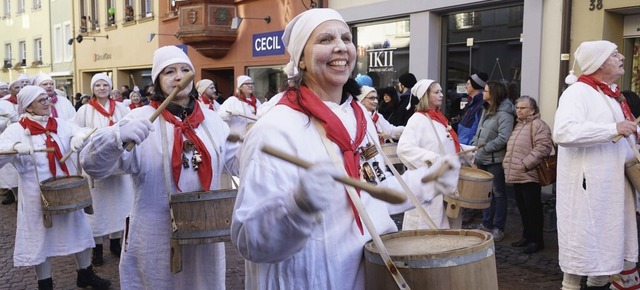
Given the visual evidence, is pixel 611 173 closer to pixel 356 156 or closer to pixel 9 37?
pixel 356 156

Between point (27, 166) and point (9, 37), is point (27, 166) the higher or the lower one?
the lower one

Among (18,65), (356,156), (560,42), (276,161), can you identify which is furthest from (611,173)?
(18,65)

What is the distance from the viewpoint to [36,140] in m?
5.86

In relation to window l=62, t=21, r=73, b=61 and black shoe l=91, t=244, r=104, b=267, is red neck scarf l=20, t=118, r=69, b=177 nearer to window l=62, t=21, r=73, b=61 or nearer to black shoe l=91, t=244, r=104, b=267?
black shoe l=91, t=244, r=104, b=267

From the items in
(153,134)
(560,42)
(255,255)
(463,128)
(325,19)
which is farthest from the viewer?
(560,42)

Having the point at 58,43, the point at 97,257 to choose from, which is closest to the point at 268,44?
the point at 97,257

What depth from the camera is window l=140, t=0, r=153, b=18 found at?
76.7ft

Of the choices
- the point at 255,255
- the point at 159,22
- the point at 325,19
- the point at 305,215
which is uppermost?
the point at 159,22

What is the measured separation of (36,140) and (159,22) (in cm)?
1730

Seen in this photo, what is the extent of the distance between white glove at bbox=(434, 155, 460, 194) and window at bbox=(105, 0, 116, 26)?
84.2ft

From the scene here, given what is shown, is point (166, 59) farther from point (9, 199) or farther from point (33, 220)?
point (9, 199)

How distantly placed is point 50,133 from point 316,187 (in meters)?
4.93

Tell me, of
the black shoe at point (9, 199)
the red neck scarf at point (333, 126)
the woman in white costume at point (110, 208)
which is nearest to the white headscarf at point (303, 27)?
the red neck scarf at point (333, 126)

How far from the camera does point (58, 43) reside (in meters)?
32.5
